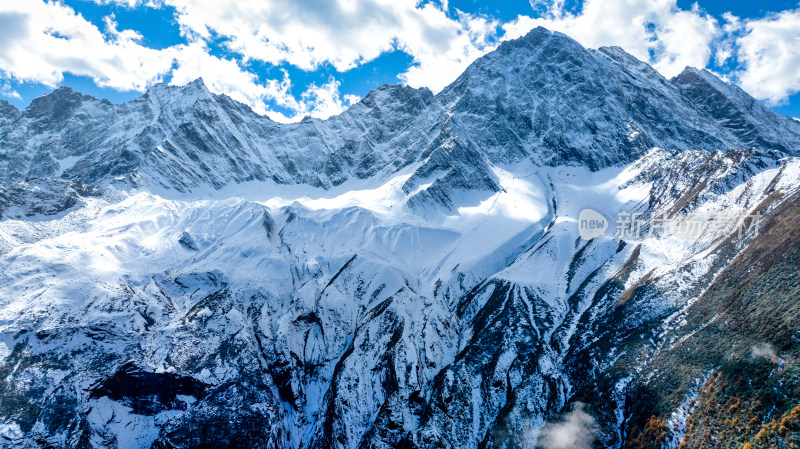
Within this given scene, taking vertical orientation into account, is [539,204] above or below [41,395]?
above

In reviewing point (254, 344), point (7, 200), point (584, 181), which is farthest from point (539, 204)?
point (7, 200)

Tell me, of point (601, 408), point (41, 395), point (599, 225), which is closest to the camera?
point (601, 408)

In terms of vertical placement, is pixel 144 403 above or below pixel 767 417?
below

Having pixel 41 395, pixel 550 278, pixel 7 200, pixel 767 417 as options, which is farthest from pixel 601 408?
pixel 7 200

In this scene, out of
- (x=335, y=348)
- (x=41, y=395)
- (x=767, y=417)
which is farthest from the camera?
(x=335, y=348)

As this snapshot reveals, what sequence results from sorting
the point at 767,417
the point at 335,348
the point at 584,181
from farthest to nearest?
1. the point at 584,181
2. the point at 335,348
3. the point at 767,417

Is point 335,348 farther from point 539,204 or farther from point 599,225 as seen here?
point 539,204

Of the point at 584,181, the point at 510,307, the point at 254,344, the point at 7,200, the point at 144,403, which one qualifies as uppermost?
the point at 584,181

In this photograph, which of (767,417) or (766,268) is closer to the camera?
(767,417)

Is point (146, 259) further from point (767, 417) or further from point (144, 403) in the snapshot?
point (767, 417)
